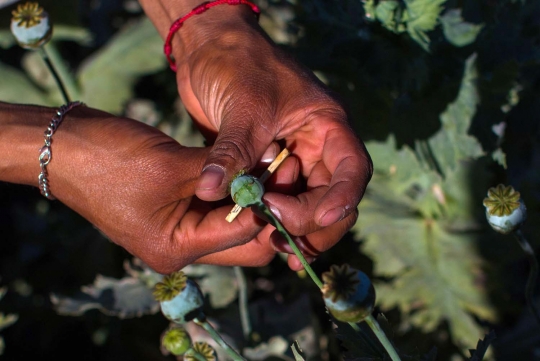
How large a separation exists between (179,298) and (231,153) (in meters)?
0.25

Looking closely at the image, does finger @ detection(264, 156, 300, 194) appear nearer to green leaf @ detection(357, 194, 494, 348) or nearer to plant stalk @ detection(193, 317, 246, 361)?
plant stalk @ detection(193, 317, 246, 361)

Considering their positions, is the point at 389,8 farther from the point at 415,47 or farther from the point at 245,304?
the point at 245,304

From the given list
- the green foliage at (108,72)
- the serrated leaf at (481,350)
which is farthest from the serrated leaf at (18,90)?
the serrated leaf at (481,350)

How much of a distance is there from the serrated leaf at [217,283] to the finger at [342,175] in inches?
30.8

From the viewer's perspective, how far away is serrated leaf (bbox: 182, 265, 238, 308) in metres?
1.75

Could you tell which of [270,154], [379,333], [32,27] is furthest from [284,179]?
[32,27]

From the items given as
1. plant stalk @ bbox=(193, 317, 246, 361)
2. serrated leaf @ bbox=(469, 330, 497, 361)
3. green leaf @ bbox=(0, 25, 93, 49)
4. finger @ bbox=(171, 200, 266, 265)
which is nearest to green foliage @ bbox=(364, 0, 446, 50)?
finger @ bbox=(171, 200, 266, 265)

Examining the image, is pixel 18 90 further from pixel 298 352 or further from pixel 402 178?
pixel 298 352

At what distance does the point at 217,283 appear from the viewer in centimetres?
178

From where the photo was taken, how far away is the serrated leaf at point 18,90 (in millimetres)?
2451

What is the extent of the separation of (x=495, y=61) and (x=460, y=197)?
0.41 m

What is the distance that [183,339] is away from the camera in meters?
1.05

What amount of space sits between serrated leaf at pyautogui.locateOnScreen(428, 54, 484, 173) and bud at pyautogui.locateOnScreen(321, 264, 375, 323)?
38.9 inches

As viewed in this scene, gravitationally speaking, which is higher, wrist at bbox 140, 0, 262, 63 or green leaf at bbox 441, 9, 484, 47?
wrist at bbox 140, 0, 262, 63
